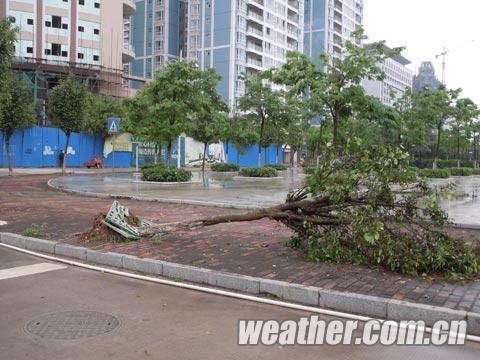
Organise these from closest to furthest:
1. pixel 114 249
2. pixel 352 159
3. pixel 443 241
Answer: pixel 443 241
pixel 352 159
pixel 114 249

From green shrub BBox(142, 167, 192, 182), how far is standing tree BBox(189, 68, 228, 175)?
232 cm

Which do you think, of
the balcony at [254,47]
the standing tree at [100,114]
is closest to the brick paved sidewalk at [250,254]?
the standing tree at [100,114]

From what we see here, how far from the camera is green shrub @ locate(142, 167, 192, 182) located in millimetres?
23875

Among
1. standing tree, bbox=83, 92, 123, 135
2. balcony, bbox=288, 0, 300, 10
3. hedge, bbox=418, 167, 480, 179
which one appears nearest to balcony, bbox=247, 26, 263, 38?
balcony, bbox=288, 0, 300, 10

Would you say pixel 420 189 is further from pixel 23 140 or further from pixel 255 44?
pixel 255 44

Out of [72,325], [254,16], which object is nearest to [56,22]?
[254,16]

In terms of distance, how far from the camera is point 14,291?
241 inches

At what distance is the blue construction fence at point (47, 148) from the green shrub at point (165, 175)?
16.2 meters

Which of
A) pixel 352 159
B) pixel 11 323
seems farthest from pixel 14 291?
pixel 352 159

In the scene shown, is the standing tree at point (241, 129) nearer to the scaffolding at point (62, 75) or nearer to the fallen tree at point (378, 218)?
the scaffolding at point (62, 75)

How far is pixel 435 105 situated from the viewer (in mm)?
32750

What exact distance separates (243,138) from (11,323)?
110ft

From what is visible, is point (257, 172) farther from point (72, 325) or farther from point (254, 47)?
point (254, 47)

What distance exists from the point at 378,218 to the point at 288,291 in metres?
1.74
